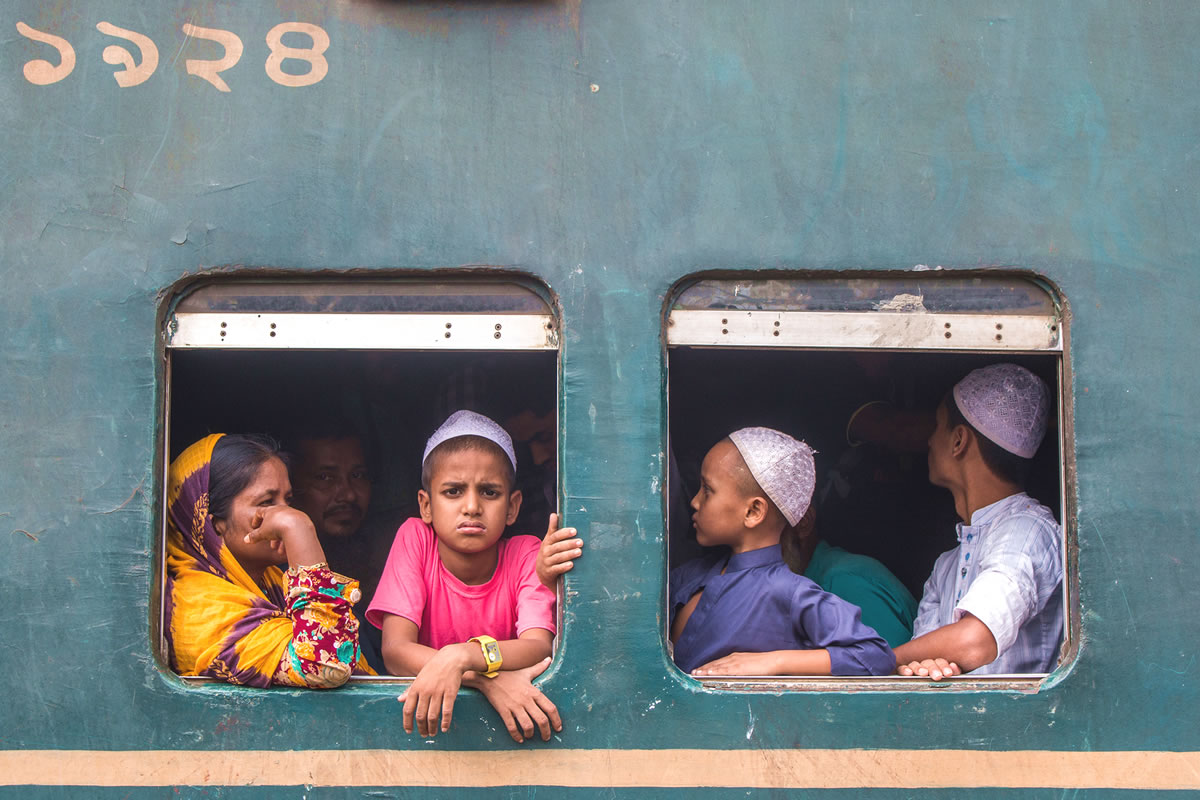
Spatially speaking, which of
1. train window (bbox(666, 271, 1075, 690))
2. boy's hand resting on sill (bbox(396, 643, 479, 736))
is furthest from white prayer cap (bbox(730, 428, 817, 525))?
boy's hand resting on sill (bbox(396, 643, 479, 736))

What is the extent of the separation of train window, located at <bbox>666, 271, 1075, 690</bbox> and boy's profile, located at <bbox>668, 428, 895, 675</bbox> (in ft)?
0.31

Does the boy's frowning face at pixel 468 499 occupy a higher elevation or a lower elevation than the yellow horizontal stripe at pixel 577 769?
higher

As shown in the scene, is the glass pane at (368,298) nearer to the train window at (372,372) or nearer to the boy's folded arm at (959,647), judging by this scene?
the train window at (372,372)

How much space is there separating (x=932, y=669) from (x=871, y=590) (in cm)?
58

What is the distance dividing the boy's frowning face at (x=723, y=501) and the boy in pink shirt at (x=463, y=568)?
1.49ft

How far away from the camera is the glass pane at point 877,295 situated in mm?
2299

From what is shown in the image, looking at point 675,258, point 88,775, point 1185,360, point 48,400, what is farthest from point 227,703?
point 1185,360

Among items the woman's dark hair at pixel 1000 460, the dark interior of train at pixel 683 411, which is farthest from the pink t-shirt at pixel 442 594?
the woman's dark hair at pixel 1000 460

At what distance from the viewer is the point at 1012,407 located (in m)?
2.67

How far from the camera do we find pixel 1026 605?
241 cm

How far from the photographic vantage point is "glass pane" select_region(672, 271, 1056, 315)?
2299 millimetres

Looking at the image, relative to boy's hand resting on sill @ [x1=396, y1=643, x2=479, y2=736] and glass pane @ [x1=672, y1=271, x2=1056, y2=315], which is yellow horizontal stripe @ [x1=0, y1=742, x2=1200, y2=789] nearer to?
boy's hand resting on sill @ [x1=396, y1=643, x2=479, y2=736]

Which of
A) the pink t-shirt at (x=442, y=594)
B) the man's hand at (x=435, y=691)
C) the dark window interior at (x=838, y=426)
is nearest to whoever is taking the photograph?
the man's hand at (x=435, y=691)

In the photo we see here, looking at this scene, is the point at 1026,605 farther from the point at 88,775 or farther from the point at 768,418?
the point at 88,775
